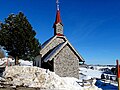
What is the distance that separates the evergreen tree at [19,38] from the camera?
27.8 metres

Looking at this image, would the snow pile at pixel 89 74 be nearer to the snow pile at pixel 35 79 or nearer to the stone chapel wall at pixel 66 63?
the stone chapel wall at pixel 66 63

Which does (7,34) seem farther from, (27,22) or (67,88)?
(67,88)

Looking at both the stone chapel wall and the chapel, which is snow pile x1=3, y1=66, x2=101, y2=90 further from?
the stone chapel wall

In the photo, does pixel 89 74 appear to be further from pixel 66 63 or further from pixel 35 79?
pixel 35 79

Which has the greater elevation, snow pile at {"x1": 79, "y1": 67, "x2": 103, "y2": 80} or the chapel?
the chapel

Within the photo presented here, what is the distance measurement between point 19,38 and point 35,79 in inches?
370

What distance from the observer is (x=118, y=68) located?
329 cm

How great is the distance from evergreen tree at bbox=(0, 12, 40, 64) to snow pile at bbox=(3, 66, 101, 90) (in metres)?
5.42

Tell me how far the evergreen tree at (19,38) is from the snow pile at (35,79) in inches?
214

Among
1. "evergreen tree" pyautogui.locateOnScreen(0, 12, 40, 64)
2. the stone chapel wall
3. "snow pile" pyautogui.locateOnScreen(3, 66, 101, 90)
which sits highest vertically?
"evergreen tree" pyautogui.locateOnScreen(0, 12, 40, 64)

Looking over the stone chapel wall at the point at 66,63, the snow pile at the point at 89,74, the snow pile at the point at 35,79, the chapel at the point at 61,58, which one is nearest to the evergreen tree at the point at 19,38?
the chapel at the point at 61,58

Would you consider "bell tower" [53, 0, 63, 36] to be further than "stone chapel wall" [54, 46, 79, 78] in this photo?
Yes

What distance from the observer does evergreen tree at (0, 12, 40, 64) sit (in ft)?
91.3

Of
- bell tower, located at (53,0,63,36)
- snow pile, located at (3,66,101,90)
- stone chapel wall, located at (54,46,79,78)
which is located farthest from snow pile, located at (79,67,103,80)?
snow pile, located at (3,66,101,90)
